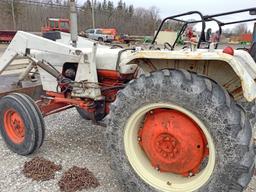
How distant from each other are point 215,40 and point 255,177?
1.44m

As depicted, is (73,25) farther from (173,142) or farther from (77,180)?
(173,142)

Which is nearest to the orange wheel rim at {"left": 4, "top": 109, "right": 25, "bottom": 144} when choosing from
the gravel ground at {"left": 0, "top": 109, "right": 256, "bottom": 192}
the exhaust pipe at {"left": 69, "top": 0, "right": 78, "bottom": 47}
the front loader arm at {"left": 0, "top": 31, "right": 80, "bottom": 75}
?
the gravel ground at {"left": 0, "top": 109, "right": 256, "bottom": 192}

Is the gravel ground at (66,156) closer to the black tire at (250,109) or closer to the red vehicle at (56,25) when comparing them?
the black tire at (250,109)

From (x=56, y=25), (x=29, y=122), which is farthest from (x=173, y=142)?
(x=56, y=25)

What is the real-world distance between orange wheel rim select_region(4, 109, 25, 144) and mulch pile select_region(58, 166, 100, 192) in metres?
0.82

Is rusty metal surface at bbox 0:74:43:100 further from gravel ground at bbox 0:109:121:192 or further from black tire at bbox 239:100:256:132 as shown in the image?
black tire at bbox 239:100:256:132

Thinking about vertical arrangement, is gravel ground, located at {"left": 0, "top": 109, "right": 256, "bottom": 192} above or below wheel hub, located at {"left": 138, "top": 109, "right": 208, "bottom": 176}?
below

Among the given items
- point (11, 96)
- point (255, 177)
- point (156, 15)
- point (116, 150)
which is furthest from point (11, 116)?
point (156, 15)

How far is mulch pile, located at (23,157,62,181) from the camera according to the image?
9.90ft

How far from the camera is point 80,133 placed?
422 centimetres

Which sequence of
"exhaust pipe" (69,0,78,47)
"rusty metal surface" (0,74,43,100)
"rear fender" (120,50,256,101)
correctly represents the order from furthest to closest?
1. "rusty metal surface" (0,74,43,100)
2. "exhaust pipe" (69,0,78,47)
3. "rear fender" (120,50,256,101)

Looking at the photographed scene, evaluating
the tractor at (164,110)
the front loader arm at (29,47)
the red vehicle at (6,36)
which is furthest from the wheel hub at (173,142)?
the red vehicle at (6,36)

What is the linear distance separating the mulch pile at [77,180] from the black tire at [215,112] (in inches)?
38.0

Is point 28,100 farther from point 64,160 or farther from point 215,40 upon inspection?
point 215,40
